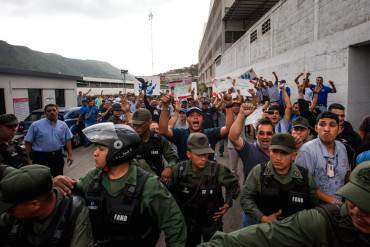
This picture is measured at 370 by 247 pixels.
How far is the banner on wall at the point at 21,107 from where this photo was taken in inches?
706

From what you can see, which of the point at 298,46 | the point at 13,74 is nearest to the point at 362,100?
the point at 298,46

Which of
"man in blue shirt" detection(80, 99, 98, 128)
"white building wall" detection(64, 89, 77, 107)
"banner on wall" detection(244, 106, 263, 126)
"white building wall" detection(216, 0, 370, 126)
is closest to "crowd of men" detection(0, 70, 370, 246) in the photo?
"banner on wall" detection(244, 106, 263, 126)

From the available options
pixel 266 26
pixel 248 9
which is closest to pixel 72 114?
pixel 266 26

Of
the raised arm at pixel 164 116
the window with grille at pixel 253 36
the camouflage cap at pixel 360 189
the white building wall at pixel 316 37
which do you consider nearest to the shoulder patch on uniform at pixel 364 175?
the camouflage cap at pixel 360 189

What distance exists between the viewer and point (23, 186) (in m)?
1.73

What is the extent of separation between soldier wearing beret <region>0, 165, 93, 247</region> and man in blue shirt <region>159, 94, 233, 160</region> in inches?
93.4

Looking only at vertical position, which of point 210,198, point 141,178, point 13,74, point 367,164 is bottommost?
point 210,198

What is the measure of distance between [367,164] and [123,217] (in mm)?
1542

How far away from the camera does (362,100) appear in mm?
8148

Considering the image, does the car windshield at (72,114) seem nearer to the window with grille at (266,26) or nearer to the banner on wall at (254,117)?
the banner on wall at (254,117)

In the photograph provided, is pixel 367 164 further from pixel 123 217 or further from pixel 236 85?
pixel 236 85

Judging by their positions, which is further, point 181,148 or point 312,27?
point 312,27

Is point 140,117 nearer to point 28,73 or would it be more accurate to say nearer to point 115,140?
point 115,140

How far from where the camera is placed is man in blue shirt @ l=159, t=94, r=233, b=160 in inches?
159
